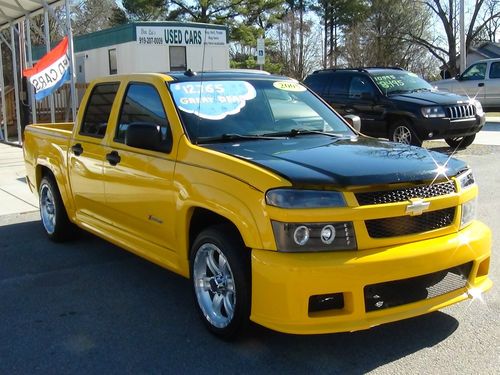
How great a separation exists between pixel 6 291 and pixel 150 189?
157 centimetres

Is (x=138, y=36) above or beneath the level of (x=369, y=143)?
above

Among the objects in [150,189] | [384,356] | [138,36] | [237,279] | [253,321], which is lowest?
[384,356]

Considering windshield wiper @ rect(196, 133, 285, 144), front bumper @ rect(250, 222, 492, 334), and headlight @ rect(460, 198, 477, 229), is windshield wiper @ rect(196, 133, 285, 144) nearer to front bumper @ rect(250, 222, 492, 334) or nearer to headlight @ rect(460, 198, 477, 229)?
front bumper @ rect(250, 222, 492, 334)

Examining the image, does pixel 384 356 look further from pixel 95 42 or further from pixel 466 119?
pixel 95 42

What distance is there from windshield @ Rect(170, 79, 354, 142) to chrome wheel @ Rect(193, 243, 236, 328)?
0.85 m

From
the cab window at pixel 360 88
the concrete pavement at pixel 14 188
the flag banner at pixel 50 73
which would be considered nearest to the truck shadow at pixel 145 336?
the concrete pavement at pixel 14 188

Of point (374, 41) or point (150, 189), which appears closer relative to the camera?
point (150, 189)

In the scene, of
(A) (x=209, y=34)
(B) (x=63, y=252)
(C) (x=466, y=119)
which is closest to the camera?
(B) (x=63, y=252)

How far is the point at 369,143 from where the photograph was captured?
435 centimetres

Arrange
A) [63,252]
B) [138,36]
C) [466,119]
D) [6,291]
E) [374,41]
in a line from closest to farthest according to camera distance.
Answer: [6,291]
[63,252]
[466,119]
[138,36]
[374,41]

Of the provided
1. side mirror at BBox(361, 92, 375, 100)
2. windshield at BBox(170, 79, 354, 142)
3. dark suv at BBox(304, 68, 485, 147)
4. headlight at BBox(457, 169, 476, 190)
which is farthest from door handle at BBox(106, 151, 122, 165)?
side mirror at BBox(361, 92, 375, 100)

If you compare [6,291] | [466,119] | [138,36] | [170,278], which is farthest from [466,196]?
[138,36]

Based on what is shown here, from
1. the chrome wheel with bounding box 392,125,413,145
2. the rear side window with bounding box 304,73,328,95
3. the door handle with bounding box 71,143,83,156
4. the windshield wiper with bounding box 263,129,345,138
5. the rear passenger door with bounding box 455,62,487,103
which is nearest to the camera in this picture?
the windshield wiper with bounding box 263,129,345,138

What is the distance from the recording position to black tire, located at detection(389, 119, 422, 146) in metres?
11.5
